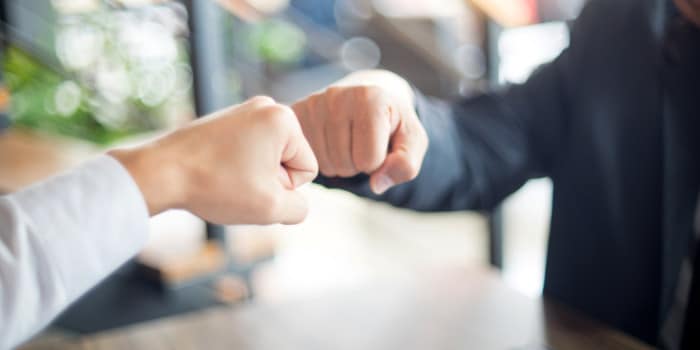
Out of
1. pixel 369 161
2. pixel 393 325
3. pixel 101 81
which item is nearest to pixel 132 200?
pixel 369 161

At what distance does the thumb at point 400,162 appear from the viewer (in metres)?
0.80

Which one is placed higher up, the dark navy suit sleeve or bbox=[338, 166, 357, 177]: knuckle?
bbox=[338, 166, 357, 177]: knuckle

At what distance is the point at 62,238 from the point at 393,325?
48 centimetres

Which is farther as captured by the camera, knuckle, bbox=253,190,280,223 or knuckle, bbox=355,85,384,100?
knuckle, bbox=355,85,384,100

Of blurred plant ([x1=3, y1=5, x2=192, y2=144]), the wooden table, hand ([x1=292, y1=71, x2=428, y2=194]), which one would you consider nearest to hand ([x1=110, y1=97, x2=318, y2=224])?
hand ([x1=292, y1=71, x2=428, y2=194])

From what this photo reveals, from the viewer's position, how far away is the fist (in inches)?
31.4

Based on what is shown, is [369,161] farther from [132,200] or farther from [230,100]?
[230,100]

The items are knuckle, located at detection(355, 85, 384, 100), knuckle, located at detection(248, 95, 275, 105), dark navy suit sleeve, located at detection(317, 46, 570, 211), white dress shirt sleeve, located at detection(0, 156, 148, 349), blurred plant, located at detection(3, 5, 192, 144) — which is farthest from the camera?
blurred plant, located at detection(3, 5, 192, 144)

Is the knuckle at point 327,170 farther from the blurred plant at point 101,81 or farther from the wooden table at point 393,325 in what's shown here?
the blurred plant at point 101,81

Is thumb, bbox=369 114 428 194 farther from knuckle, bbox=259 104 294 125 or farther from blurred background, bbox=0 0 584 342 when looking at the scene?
blurred background, bbox=0 0 584 342

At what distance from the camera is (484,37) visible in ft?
6.75

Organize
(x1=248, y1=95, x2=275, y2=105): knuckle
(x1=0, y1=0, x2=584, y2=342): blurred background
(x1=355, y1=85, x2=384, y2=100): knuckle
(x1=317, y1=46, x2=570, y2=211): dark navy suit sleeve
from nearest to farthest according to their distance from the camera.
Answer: (x1=248, y1=95, x2=275, y2=105): knuckle < (x1=355, y1=85, x2=384, y2=100): knuckle < (x1=317, y1=46, x2=570, y2=211): dark navy suit sleeve < (x1=0, y1=0, x2=584, y2=342): blurred background

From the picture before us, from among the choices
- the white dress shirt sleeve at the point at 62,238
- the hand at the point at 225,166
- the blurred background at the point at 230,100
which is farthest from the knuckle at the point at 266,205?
the blurred background at the point at 230,100

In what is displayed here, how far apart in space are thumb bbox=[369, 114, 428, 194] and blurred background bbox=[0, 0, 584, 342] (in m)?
0.34
